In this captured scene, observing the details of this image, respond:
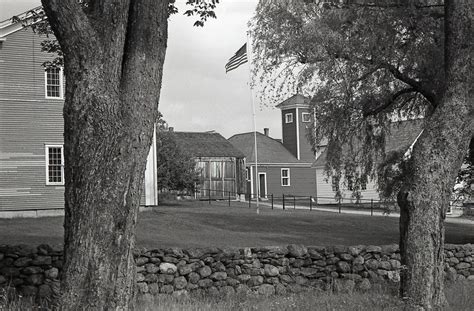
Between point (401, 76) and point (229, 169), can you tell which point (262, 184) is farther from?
point (401, 76)

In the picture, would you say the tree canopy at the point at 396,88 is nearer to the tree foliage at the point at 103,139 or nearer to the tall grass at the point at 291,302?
the tall grass at the point at 291,302

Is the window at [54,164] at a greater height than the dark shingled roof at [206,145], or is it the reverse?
the dark shingled roof at [206,145]

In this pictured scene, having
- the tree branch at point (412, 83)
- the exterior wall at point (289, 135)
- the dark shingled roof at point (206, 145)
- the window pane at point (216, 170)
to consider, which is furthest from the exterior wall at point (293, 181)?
the tree branch at point (412, 83)

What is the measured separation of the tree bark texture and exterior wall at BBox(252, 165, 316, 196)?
45.5m

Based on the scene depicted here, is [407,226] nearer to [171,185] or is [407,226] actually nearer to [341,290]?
[341,290]

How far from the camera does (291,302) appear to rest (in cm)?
1019

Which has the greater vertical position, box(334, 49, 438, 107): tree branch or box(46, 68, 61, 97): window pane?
box(46, 68, 61, 97): window pane

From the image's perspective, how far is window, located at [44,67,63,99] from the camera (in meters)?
26.3

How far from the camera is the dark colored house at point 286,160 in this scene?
5353 cm

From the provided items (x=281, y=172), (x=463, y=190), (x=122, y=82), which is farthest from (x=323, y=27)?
(x=281, y=172)

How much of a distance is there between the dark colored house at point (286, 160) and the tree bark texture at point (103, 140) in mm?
44619

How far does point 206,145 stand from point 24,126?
2340 cm

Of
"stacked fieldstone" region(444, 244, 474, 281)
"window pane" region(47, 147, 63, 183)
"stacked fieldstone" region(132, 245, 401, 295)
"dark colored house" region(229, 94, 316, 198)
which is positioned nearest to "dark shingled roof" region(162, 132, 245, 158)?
"dark colored house" region(229, 94, 316, 198)

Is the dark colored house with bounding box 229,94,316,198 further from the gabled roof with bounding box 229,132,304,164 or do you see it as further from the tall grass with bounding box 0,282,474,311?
the tall grass with bounding box 0,282,474,311
